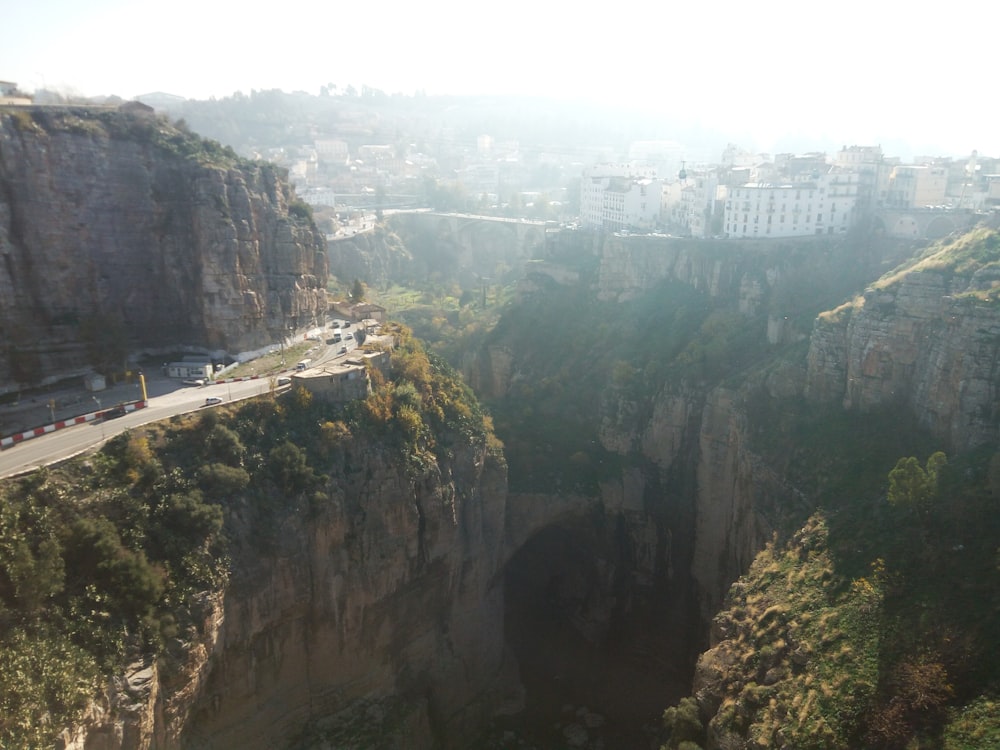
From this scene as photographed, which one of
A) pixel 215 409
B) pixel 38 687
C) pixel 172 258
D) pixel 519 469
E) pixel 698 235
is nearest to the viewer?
pixel 38 687

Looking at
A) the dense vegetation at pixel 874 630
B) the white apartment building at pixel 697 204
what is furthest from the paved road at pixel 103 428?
the white apartment building at pixel 697 204

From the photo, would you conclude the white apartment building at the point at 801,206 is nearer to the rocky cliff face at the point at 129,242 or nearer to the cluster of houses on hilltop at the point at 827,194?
the cluster of houses on hilltop at the point at 827,194

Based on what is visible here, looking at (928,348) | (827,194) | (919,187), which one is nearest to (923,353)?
(928,348)

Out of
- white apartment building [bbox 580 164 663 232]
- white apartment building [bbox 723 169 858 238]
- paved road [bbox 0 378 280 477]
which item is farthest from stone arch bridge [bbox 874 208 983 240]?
paved road [bbox 0 378 280 477]

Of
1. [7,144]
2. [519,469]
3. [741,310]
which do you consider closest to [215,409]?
[7,144]

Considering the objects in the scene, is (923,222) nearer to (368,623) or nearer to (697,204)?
(697,204)

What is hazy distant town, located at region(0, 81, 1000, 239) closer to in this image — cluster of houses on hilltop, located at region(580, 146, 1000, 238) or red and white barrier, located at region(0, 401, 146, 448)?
cluster of houses on hilltop, located at region(580, 146, 1000, 238)

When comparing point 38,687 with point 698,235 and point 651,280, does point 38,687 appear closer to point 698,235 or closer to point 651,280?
point 651,280
